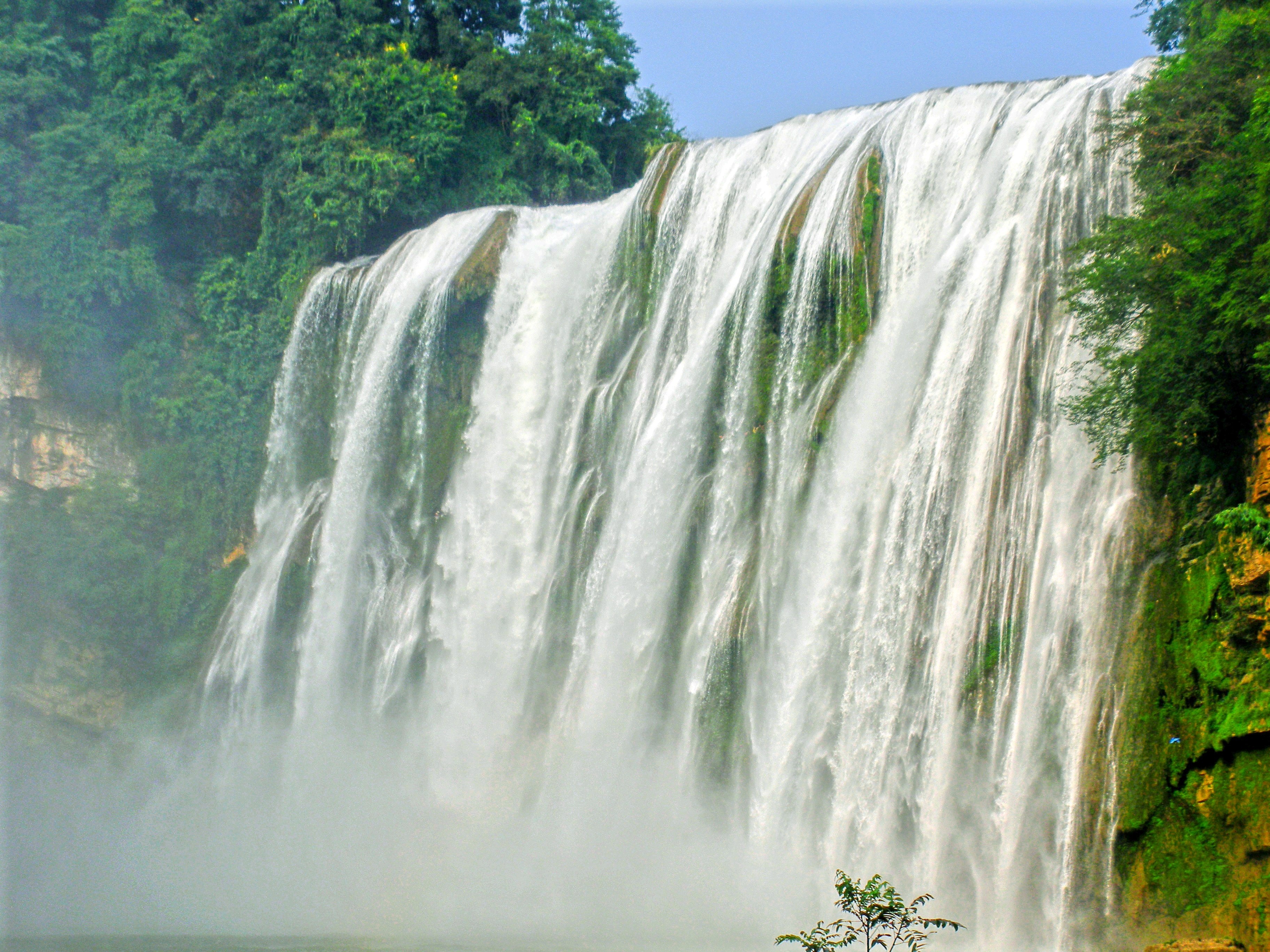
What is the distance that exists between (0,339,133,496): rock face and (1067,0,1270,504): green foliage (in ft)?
69.1

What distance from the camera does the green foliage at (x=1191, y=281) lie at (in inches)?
408

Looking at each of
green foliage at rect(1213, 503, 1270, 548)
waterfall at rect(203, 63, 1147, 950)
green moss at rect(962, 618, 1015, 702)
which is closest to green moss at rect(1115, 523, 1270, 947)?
green foliage at rect(1213, 503, 1270, 548)

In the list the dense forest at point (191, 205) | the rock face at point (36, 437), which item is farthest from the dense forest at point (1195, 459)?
the rock face at point (36, 437)

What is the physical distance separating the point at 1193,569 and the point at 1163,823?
2.06 meters

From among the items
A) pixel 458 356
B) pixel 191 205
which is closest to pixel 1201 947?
pixel 458 356

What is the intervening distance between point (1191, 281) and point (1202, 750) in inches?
152

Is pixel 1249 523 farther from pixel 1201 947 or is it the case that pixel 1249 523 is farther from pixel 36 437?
pixel 36 437

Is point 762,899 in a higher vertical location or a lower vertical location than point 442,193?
lower

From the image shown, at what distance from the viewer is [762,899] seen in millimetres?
13031

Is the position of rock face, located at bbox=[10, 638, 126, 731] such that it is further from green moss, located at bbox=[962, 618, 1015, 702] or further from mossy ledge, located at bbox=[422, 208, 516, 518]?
green moss, located at bbox=[962, 618, 1015, 702]

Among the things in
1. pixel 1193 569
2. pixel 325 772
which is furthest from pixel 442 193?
pixel 1193 569

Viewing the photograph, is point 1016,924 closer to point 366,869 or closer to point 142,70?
point 366,869

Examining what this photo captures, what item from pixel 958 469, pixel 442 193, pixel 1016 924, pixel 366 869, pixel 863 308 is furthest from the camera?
pixel 442 193

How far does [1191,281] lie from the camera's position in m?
10.5
